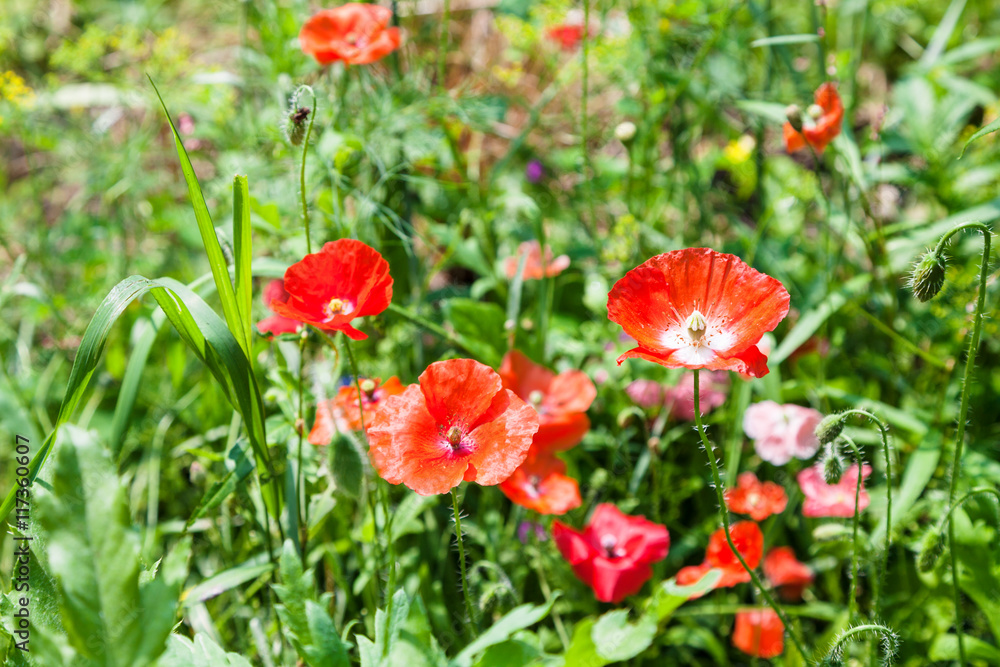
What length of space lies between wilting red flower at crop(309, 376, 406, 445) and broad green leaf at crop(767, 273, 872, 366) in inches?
39.1

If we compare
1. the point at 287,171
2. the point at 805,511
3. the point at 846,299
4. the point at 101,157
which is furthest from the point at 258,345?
the point at 101,157

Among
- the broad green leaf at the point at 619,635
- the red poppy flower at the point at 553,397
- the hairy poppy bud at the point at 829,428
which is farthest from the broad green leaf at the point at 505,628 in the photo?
the hairy poppy bud at the point at 829,428

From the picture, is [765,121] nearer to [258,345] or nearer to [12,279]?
[258,345]

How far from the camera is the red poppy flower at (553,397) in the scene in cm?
174

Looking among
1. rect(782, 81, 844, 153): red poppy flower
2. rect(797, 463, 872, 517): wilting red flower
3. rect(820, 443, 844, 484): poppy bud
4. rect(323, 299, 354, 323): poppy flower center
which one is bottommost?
rect(797, 463, 872, 517): wilting red flower

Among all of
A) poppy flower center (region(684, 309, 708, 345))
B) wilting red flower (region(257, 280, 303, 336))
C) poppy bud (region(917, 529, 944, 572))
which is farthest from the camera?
wilting red flower (region(257, 280, 303, 336))

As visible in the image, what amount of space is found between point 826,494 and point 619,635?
0.72 m

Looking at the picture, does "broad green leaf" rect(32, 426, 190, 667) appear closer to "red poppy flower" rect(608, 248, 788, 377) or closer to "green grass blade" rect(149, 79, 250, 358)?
"green grass blade" rect(149, 79, 250, 358)

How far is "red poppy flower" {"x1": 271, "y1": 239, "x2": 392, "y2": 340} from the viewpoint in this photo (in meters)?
1.32

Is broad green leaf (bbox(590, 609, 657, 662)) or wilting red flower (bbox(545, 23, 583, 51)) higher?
wilting red flower (bbox(545, 23, 583, 51))

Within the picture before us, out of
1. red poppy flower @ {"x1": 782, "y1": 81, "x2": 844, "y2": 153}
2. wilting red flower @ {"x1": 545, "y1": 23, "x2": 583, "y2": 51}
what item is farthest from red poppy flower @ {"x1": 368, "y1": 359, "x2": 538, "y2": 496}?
wilting red flower @ {"x1": 545, "y1": 23, "x2": 583, "y2": 51}

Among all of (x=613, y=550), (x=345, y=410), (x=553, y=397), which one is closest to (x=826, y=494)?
(x=613, y=550)

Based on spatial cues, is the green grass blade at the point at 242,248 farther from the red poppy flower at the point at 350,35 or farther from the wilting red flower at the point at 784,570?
the wilting red flower at the point at 784,570

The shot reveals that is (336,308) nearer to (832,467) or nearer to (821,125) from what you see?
(832,467)
